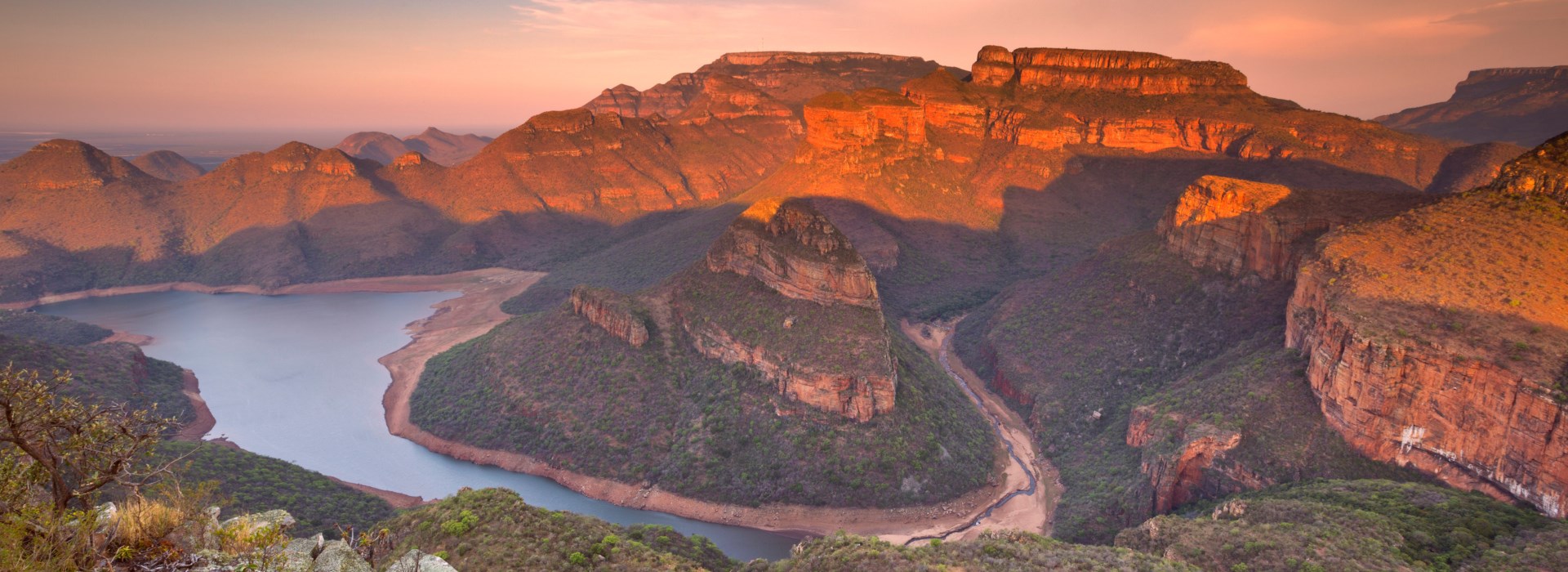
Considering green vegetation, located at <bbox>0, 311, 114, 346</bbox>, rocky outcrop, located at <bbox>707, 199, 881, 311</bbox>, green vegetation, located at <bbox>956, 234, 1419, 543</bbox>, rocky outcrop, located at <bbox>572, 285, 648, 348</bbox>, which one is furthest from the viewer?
green vegetation, located at <bbox>0, 311, 114, 346</bbox>

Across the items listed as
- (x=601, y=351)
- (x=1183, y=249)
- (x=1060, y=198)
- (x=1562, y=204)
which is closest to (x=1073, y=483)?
(x=1183, y=249)

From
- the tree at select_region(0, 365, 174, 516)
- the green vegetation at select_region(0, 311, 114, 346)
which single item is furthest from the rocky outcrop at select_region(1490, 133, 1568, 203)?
the green vegetation at select_region(0, 311, 114, 346)

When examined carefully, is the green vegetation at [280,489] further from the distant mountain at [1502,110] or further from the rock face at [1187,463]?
the distant mountain at [1502,110]

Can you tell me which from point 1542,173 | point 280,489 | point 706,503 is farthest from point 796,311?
point 1542,173

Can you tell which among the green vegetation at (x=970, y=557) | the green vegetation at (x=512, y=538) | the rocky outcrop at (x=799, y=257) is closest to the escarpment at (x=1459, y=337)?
the green vegetation at (x=970, y=557)

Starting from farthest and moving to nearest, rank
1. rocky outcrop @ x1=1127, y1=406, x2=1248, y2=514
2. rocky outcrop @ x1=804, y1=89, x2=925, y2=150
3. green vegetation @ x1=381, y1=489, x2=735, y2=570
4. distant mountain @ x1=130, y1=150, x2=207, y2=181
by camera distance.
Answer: distant mountain @ x1=130, y1=150, x2=207, y2=181 < rocky outcrop @ x1=804, y1=89, x2=925, y2=150 < rocky outcrop @ x1=1127, y1=406, x2=1248, y2=514 < green vegetation @ x1=381, y1=489, x2=735, y2=570

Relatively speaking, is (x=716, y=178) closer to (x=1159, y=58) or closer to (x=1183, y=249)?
(x=1159, y=58)

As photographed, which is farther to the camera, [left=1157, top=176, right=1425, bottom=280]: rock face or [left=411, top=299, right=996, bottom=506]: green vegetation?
[left=1157, top=176, right=1425, bottom=280]: rock face

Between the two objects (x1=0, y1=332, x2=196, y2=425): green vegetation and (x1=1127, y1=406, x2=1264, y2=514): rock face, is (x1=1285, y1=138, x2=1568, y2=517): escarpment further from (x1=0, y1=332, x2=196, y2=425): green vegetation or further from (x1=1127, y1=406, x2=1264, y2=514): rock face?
(x1=0, y1=332, x2=196, y2=425): green vegetation
